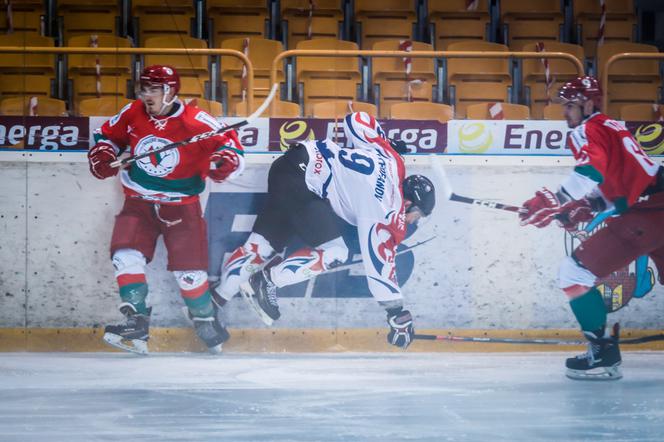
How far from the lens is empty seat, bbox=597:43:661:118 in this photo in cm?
579

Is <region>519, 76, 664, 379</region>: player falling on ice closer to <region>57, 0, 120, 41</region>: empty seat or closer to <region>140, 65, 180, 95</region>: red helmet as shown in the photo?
<region>140, 65, 180, 95</region>: red helmet

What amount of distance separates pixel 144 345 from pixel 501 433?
2.42m

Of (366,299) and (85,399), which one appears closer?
(85,399)

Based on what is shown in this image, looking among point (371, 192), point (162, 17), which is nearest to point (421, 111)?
point (371, 192)

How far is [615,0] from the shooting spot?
7.05 metres

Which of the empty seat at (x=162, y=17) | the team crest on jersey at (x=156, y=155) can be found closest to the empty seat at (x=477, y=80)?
the team crest on jersey at (x=156, y=155)

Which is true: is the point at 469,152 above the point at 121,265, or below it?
above

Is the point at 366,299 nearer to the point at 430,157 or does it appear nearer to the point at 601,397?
the point at 430,157

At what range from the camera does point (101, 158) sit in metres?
5.54

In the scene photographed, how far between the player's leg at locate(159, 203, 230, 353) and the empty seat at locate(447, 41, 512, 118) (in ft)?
5.31

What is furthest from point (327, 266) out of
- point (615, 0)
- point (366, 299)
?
point (615, 0)

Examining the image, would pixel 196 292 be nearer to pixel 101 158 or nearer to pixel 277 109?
pixel 101 158

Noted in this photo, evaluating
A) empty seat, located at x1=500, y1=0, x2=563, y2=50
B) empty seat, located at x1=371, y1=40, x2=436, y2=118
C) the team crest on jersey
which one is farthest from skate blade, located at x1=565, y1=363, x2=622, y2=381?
empty seat, located at x1=500, y1=0, x2=563, y2=50

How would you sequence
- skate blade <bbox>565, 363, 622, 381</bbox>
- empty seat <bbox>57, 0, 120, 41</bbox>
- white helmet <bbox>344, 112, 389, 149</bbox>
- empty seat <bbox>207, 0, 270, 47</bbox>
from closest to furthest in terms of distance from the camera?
skate blade <bbox>565, 363, 622, 381</bbox>
white helmet <bbox>344, 112, 389, 149</bbox>
empty seat <bbox>57, 0, 120, 41</bbox>
empty seat <bbox>207, 0, 270, 47</bbox>
